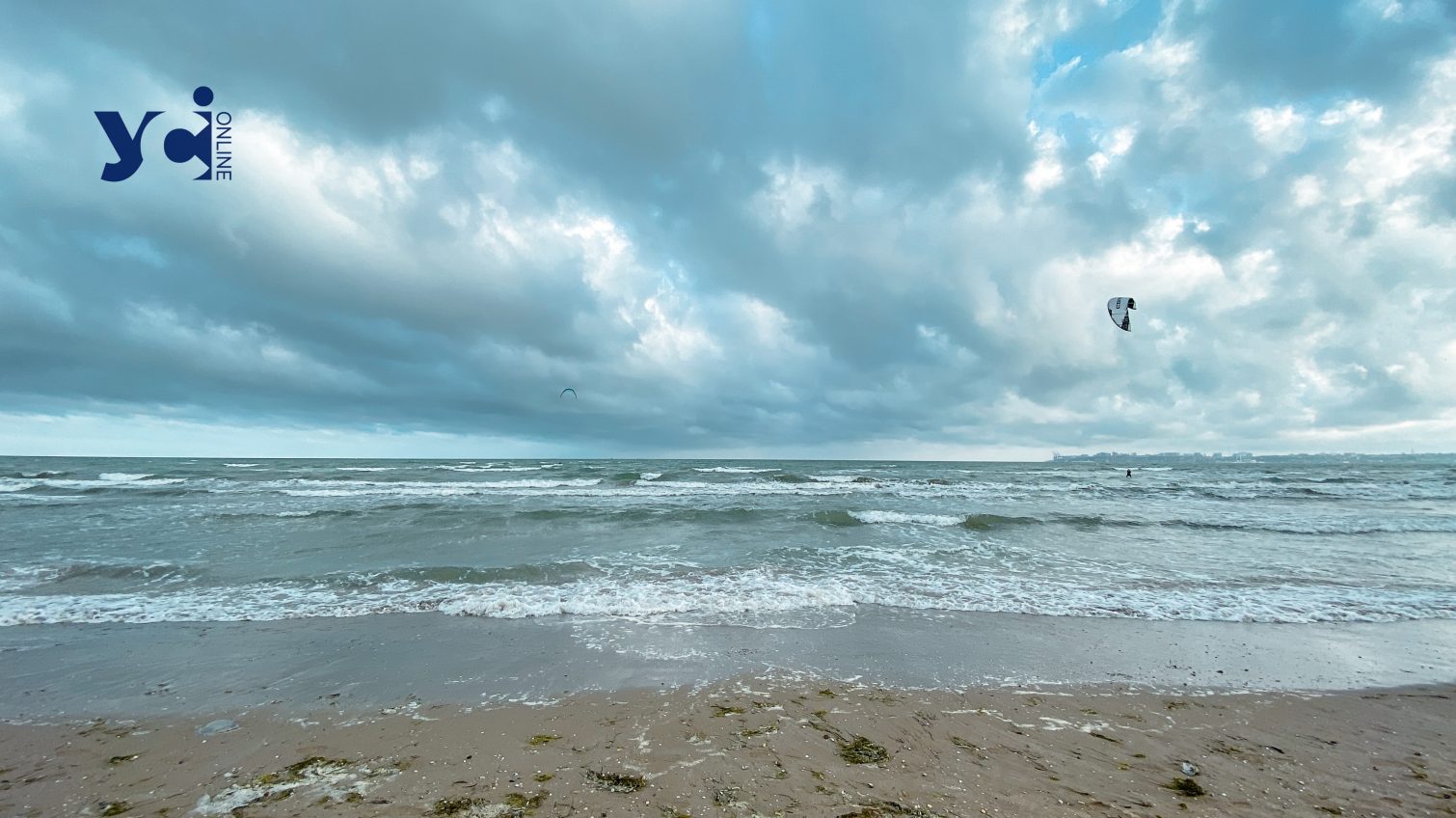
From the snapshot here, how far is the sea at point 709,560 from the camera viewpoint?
8.99 m

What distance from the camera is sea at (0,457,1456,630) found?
29.5 feet

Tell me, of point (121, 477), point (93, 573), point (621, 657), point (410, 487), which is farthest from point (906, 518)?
point (121, 477)

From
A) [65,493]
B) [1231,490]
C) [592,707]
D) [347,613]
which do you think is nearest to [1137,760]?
[592,707]

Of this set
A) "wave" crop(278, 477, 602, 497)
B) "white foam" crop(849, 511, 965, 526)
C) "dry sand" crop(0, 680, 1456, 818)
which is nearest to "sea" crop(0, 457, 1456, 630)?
"white foam" crop(849, 511, 965, 526)

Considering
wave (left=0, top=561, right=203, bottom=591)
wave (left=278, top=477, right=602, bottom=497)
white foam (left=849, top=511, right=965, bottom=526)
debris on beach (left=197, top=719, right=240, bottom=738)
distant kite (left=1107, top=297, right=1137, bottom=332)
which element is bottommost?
white foam (left=849, top=511, right=965, bottom=526)

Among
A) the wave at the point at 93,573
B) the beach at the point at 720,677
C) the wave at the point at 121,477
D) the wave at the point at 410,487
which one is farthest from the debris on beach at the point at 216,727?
the wave at the point at 121,477

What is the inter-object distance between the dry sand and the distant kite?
29.5 feet

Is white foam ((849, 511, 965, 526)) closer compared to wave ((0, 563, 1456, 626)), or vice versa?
wave ((0, 563, 1456, 626))

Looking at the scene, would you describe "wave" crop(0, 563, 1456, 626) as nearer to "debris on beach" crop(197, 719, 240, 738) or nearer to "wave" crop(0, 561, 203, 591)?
"wave" crop(0, 561, 203, 591)

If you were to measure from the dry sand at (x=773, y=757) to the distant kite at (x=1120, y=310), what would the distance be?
355 inches

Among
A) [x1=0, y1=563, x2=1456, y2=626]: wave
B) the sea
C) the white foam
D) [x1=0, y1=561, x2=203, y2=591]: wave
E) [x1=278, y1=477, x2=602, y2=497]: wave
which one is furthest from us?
[x1=278, y1=477, x2=602, y2=497]: wave

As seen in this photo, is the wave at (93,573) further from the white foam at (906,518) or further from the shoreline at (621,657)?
the white foam at (906,518)

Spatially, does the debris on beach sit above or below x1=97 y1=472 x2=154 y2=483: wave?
above

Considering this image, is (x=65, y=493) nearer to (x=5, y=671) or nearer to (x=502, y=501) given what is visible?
(x=502, y=501)
